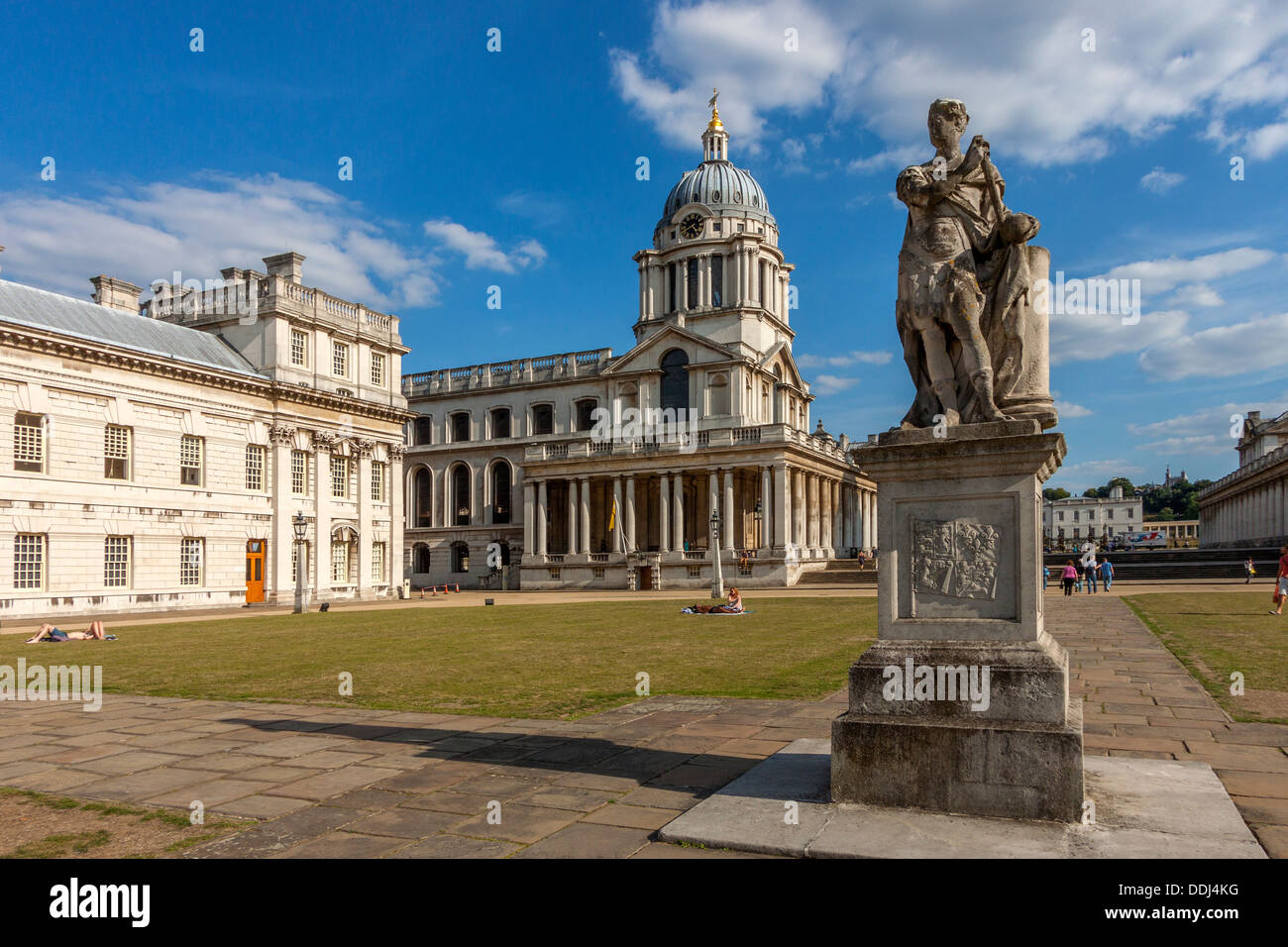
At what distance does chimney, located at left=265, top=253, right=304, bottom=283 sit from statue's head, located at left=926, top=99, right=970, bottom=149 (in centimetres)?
4159

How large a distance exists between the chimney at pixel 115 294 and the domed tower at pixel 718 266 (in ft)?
109

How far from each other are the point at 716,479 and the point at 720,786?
48201 mm

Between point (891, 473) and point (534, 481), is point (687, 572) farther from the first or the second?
point (891, 473)

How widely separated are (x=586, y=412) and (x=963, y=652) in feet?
203

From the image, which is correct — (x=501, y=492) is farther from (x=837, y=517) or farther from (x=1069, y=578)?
(x=1069, y=578)

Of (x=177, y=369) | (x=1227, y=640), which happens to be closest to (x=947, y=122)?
(x=1227, y=640)

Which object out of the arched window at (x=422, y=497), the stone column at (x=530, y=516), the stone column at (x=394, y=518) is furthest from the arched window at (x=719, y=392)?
the arched window at (x=422, y=497)

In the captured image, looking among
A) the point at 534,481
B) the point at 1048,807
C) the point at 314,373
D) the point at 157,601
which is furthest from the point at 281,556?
the point at 1048,807

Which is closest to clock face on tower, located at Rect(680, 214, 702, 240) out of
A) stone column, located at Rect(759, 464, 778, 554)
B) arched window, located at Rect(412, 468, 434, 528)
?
stone column, located at Rect(759, 464, 778, 554)

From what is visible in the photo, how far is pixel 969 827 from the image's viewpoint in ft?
16.1

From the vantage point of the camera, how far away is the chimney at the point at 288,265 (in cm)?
4300

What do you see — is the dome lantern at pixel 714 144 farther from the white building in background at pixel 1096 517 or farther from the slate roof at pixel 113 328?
the white building in background at pixel 1096 517

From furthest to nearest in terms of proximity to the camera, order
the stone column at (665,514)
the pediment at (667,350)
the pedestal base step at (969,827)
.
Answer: the pediment at (667,350) < the stone column at (665,514) < the pedestal base step at (969,827)
